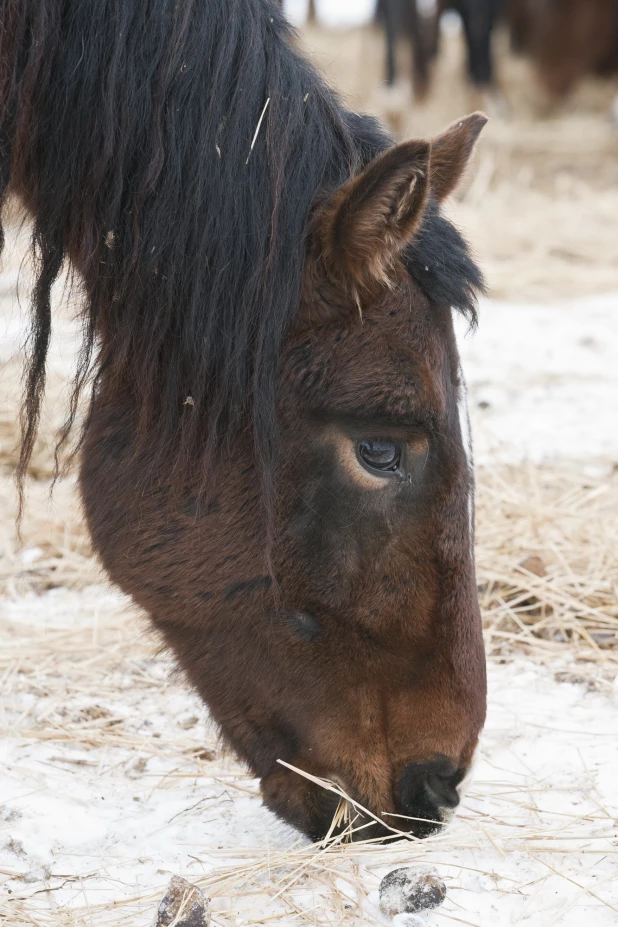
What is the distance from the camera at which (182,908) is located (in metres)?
1.71

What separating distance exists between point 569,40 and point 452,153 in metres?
12.9

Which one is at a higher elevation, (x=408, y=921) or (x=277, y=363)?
(x=277, y=363)

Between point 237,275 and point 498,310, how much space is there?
5.05 m

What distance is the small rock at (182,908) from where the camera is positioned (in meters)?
1.71

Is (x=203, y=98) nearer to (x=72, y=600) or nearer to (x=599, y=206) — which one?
(x=72, y=600)

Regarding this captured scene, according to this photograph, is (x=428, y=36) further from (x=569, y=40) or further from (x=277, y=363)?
(x=277, y=363)

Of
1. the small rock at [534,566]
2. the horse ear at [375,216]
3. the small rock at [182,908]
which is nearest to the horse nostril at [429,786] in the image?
the small rock at [182,908]

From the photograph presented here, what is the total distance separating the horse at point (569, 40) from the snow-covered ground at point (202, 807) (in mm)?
12271

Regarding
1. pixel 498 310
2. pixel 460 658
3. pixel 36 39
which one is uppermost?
pixel 36 39

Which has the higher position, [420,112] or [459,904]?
[420,112]

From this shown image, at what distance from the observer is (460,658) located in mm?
1965

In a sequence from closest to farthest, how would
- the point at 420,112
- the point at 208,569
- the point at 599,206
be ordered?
1. the point at 208,569
2. the point at 599,206
3. the point at 420,112

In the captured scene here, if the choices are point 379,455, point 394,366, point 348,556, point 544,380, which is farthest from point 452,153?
point 544,380

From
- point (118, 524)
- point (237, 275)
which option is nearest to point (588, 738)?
point (118, 524)
